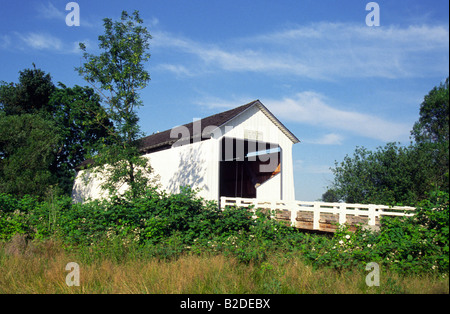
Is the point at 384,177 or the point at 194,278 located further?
the point at 384,177

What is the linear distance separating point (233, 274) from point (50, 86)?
36249 millimetres

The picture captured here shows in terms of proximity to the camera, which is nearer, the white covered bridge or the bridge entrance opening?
the white covered bridge

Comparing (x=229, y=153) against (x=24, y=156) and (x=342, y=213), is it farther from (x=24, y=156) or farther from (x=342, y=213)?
(x=24, y=156)

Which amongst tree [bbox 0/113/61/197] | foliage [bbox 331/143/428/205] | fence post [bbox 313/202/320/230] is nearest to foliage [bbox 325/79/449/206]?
foliage [bbox 331/143/428/205]

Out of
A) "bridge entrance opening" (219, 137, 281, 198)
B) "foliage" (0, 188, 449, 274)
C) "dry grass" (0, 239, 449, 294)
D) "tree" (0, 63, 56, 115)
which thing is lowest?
"dry grass" (0, 239, 449, 294)

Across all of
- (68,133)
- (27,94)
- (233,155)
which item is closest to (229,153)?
(233,155)

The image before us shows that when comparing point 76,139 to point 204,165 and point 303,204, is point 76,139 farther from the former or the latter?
point 303,204

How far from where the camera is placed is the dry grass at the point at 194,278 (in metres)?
5.05

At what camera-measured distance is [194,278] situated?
17.9 feet

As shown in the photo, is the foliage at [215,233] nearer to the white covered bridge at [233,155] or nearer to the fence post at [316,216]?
the fence post at [316,216]

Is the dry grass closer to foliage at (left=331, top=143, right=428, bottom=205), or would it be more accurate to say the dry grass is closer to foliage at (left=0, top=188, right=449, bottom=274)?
foliage at (left=0, top=188, right=449, bottom=274)

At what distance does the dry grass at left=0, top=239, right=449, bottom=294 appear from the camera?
199 inches

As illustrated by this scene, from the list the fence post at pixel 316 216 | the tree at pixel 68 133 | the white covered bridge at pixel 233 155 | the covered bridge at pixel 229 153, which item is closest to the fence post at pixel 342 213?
the fence post at pixel 316 216
